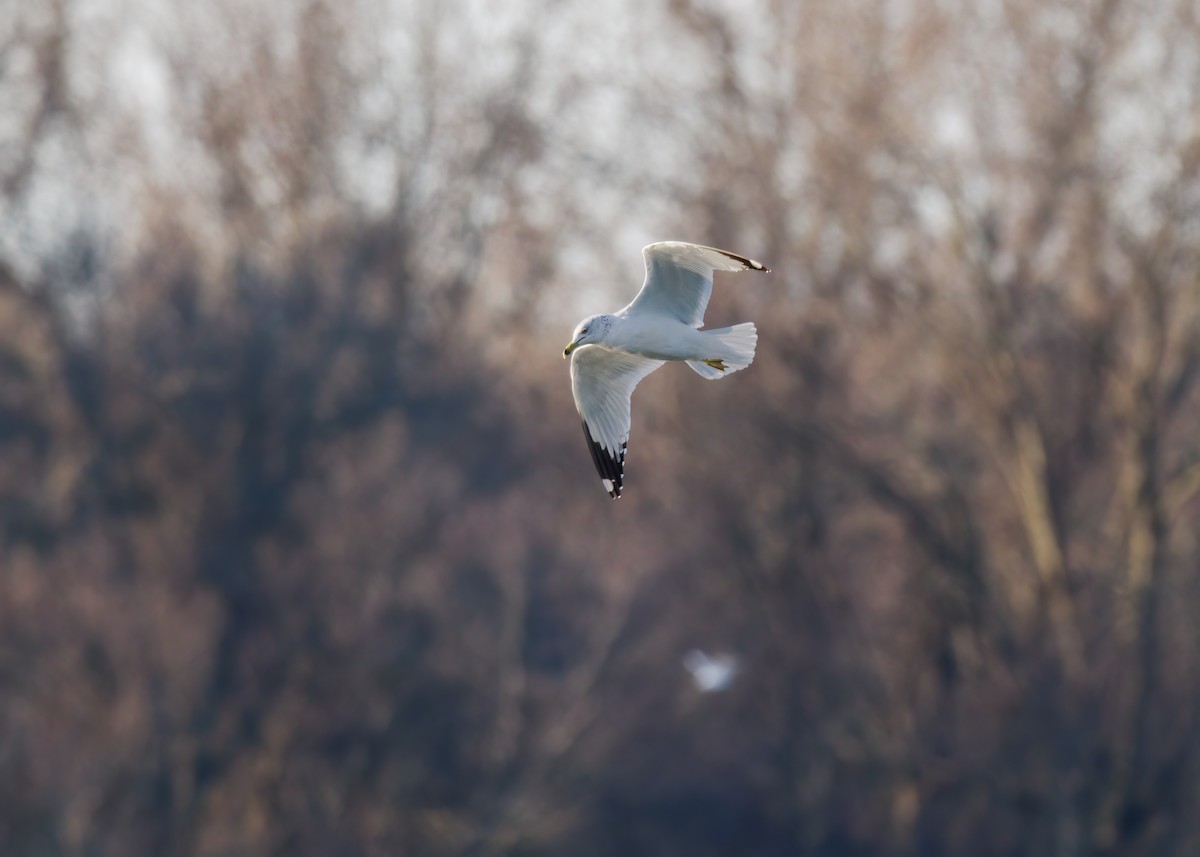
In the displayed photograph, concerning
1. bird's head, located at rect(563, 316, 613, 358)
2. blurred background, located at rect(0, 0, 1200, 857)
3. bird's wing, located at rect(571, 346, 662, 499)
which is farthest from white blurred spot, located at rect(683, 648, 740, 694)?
bird's head, located at rect(563, 316, 613, 358)

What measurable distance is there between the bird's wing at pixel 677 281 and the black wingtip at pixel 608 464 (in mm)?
623

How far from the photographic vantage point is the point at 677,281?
8297 mm

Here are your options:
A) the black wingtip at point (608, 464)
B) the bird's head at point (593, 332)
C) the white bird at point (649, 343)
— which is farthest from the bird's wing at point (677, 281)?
the black wingtip at point (608, 464)

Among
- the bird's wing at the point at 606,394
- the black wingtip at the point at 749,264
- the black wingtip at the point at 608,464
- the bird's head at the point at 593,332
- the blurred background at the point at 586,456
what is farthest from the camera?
the blurred background at the point at 586,456

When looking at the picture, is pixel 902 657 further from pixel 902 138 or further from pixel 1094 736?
pixel 902 138

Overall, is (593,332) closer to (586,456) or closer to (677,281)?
(677,281)

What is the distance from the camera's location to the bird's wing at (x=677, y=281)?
26.6 feet

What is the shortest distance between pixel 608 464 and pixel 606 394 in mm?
337

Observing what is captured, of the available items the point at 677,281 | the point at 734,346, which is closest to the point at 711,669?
the point at 677,281

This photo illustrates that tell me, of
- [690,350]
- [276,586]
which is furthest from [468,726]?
[690,350]

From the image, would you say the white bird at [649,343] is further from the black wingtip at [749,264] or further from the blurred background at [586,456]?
the blurred background at [586,456]

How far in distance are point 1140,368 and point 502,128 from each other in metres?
7.90

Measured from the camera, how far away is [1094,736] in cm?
1741

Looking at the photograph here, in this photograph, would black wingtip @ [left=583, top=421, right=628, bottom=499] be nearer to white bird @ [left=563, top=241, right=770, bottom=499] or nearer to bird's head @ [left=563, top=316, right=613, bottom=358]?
white bird @ [left=563, top=241, right=770, bottom=499]
